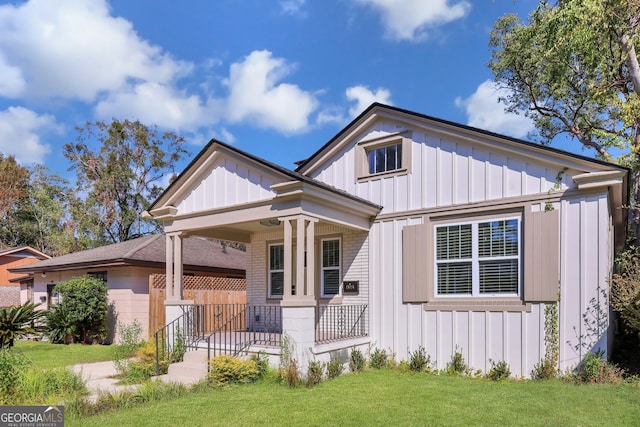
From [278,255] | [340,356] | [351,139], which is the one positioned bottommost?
[340,356]

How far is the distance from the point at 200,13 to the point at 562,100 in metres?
15.4

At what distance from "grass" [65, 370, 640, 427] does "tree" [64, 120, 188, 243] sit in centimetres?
2485

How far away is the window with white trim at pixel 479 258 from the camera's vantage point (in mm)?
8195

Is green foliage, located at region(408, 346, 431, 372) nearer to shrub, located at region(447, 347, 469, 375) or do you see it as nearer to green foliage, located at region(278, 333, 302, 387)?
shrub, located at region(447, 347, 469, 375)

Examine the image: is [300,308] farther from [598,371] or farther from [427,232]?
[598,371]

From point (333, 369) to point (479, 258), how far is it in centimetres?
367

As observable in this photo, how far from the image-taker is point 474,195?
8.67 m

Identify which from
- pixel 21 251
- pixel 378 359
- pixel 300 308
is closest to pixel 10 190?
pixel 21 251

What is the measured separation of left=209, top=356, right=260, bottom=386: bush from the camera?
24.8 ft

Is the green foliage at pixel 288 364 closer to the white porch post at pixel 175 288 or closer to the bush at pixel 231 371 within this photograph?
the bush at pixel 231 371

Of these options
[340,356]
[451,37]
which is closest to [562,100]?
[451,37]

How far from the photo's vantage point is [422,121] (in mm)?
9461

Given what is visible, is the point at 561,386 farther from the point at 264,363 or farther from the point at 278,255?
the point at 278,255

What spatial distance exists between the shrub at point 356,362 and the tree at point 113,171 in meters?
24.6
